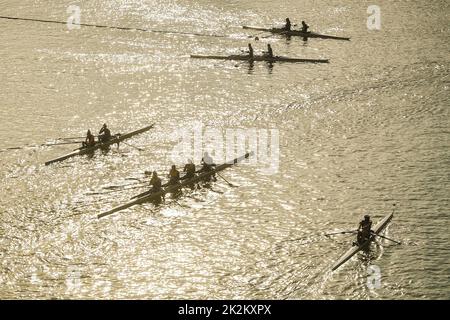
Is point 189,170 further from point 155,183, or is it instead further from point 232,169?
point 232,169

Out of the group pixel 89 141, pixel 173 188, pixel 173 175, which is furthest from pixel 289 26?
pixel 173 188

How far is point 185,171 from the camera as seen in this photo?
1722 inches

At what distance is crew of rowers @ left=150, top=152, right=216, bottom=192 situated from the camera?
41.3 metres

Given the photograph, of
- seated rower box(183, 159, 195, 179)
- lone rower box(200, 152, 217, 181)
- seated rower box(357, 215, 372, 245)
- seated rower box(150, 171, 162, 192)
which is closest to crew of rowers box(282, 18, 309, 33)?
lone rower box(200, 152, 217, 181)

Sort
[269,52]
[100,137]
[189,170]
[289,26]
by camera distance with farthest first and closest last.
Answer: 1. [289,26]
2. [269,52]
3. [100,137]
4. [189,170]

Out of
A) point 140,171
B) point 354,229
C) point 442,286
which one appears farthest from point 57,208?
point 442,286

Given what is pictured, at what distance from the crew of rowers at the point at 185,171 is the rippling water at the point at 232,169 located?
1344mm

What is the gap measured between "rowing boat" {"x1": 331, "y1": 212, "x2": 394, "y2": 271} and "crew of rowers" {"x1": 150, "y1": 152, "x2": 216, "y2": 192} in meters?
11.9

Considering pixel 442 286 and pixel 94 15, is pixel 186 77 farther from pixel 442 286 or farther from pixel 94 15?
pixel 442 286

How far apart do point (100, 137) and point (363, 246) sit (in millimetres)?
21188

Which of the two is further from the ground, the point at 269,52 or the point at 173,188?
the point at 269,52

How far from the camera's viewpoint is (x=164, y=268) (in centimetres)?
3538

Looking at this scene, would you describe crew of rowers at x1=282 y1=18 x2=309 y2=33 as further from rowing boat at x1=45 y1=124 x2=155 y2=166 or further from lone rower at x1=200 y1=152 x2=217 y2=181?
lone rower at x1=200 y1=152 x2=217 y2=181

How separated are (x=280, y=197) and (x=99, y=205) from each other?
11385mm
